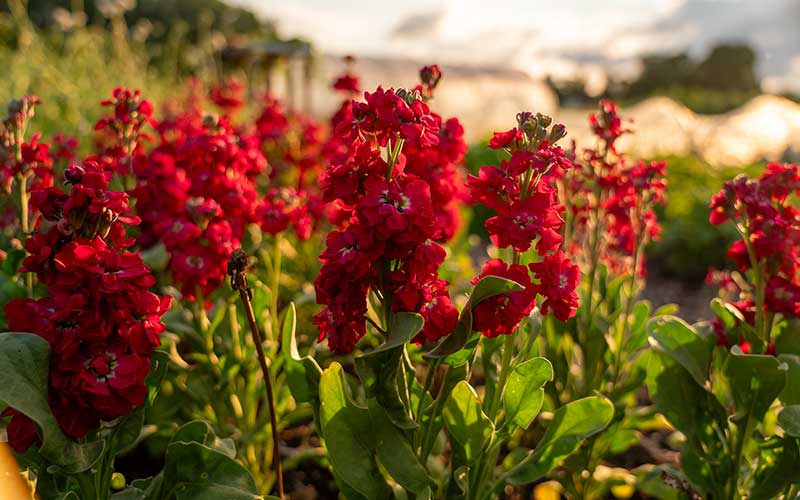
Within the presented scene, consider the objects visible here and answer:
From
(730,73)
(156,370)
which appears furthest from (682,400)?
(730,73)

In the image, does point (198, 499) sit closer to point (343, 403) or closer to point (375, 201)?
point (343, 403)

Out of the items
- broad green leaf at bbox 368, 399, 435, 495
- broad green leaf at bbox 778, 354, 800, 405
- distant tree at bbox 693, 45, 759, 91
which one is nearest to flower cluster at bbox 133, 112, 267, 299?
broad green leaf at bbox 368, 399, 435, 495

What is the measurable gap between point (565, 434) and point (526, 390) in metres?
0.15

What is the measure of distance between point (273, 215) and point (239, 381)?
20.8 inches

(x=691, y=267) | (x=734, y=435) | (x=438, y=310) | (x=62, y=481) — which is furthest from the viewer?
(x=691, y=267)

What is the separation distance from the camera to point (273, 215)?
7.02 feet

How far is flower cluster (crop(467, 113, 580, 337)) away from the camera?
46.2 inches

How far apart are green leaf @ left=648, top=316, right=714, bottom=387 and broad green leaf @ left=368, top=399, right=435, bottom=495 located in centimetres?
70

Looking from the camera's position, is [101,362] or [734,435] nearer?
[101,362]

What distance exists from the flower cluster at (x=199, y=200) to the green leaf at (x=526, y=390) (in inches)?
30.9

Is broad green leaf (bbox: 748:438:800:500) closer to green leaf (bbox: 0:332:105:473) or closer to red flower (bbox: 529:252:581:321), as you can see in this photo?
red flower (bbox: 529:252:581:321)

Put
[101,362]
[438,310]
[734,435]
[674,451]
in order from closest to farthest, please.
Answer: [101,362], [438,310], [734,435], [674,451]

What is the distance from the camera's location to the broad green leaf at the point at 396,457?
50.4 inches

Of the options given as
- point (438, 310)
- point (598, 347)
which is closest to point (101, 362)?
point (438, 310)
